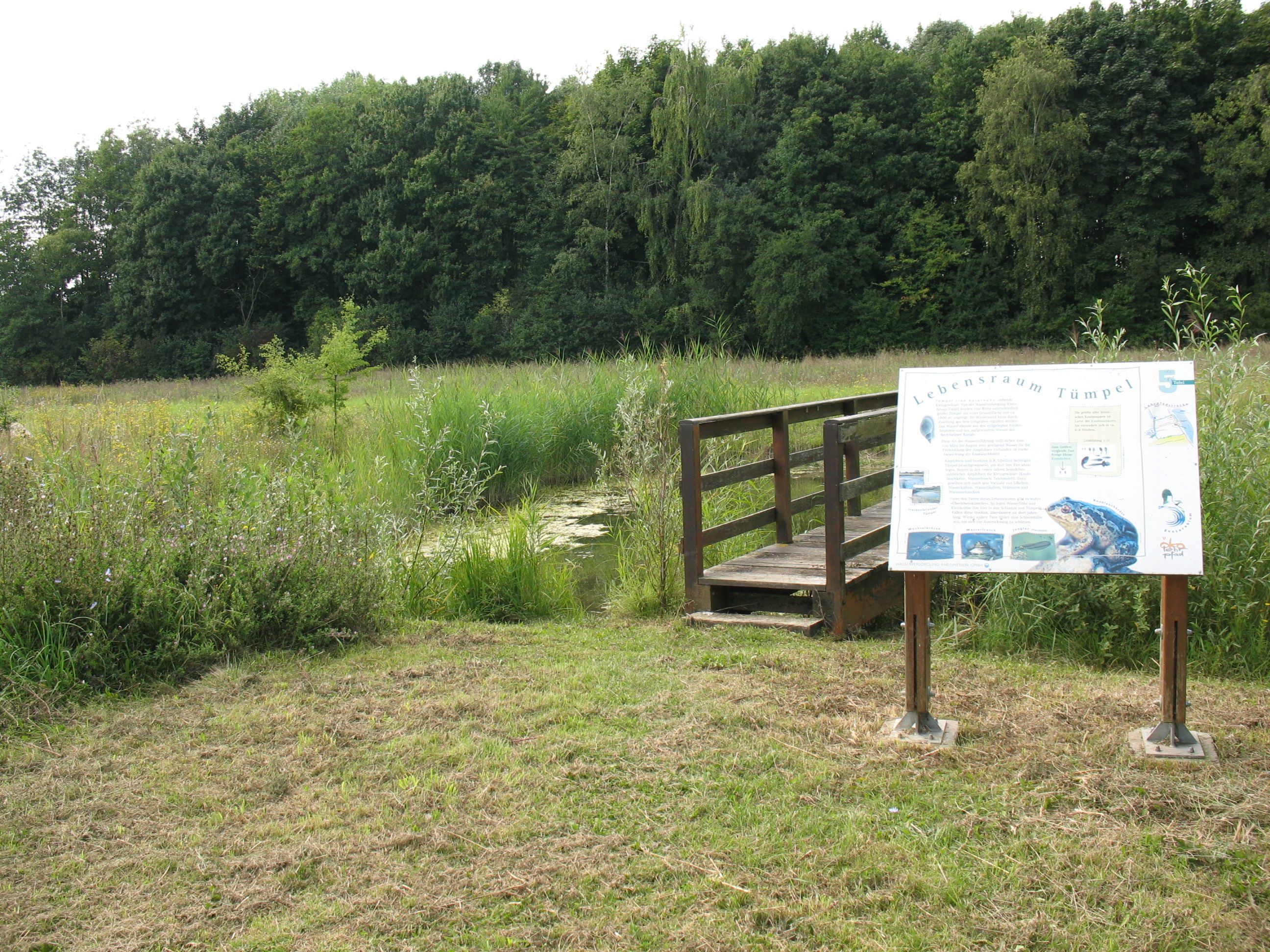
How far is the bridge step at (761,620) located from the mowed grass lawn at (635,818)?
90 cm

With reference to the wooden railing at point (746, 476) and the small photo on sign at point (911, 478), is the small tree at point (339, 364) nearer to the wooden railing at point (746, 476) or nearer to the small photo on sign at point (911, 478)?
the wooden railing at point (746, 476)

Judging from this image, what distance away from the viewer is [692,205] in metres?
35.6

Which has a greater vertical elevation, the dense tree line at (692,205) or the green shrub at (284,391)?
the dense tree line at (692,205)

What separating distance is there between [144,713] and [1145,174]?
112ft

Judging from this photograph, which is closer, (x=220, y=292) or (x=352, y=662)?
(x=352, y=662)

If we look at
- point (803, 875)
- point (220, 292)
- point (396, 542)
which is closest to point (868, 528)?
point (396, 542)

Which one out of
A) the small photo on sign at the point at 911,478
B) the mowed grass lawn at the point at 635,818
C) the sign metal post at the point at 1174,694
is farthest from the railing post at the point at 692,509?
the sign metal post at the point at 1174,694

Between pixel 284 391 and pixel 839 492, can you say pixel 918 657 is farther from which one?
pixel 284 391

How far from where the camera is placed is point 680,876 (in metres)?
2.99

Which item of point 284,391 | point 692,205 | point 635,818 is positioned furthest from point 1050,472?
point 692,205

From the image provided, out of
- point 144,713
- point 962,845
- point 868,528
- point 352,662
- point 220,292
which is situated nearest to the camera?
point 962,845

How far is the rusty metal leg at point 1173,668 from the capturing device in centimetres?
359

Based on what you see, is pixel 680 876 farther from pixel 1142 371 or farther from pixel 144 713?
pixel 144 713

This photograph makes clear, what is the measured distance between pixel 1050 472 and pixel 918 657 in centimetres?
86
